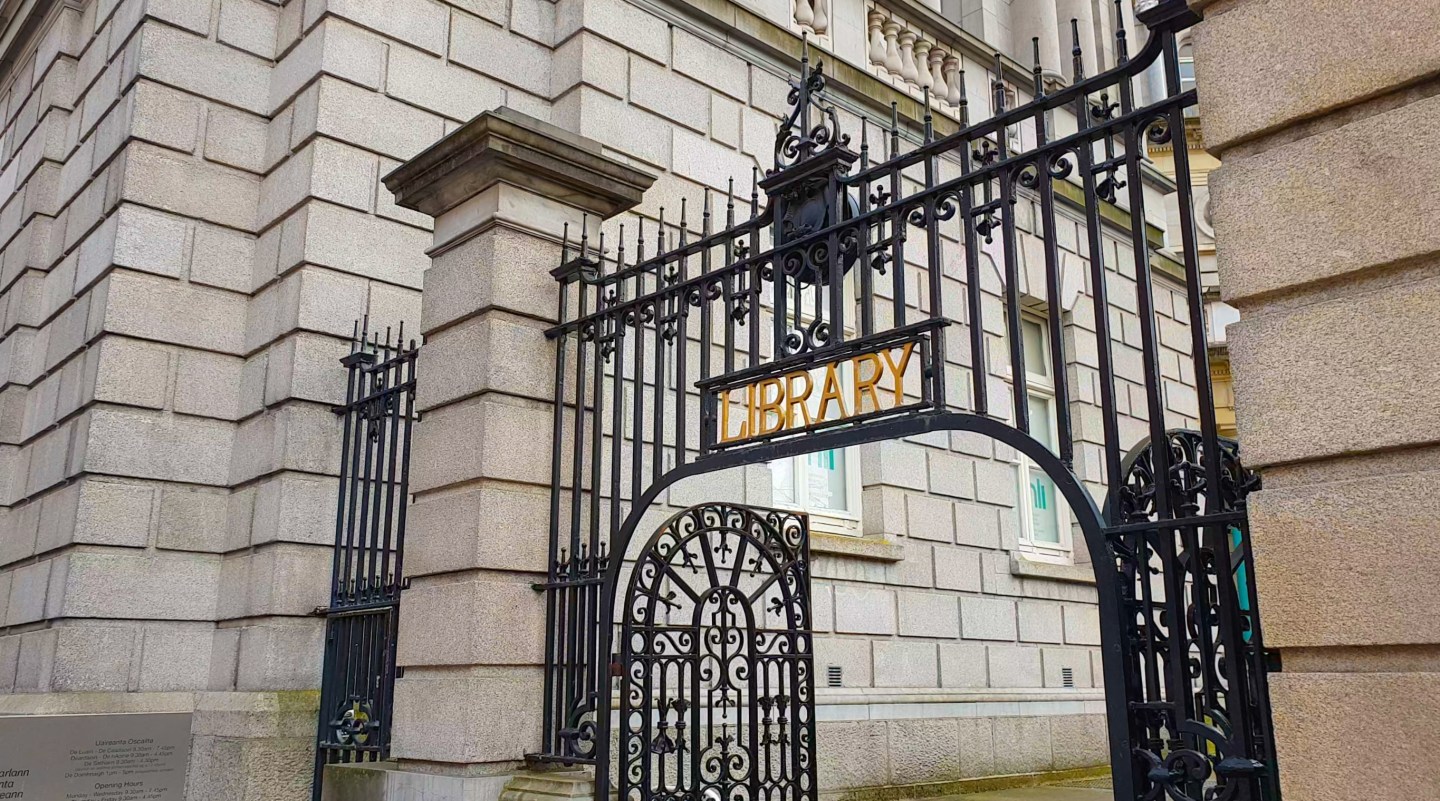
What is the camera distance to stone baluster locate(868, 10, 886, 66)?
43.8 ft

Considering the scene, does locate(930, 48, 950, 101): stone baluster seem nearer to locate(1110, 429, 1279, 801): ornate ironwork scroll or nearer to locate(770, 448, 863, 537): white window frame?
locate(770, 448, 863, 537): white window frame

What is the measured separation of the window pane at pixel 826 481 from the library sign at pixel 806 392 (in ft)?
16.0

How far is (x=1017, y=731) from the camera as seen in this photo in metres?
12.0

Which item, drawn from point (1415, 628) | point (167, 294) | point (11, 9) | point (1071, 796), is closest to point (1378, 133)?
point (1415, 628)

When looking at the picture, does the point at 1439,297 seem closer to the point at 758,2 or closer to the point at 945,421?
the point at 945,421

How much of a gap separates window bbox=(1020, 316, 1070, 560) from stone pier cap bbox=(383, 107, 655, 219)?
6.93m

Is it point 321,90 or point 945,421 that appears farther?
point 321,90

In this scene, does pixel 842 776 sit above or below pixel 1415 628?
below

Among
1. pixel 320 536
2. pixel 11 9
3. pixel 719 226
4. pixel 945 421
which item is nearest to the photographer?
pixel 945 421

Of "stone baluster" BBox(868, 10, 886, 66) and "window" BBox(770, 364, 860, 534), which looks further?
"stone baluster" BBox(868, 10, 886, 66)

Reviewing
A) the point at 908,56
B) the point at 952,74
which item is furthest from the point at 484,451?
the point at 952,74

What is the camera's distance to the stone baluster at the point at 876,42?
13.3m

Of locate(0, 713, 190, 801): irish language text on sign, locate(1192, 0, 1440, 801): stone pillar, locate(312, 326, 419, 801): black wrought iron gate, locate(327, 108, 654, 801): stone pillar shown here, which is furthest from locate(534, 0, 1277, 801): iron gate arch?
locate(0, 713, 190, 801): irish language text on sign

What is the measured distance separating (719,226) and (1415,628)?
27.6 ft
